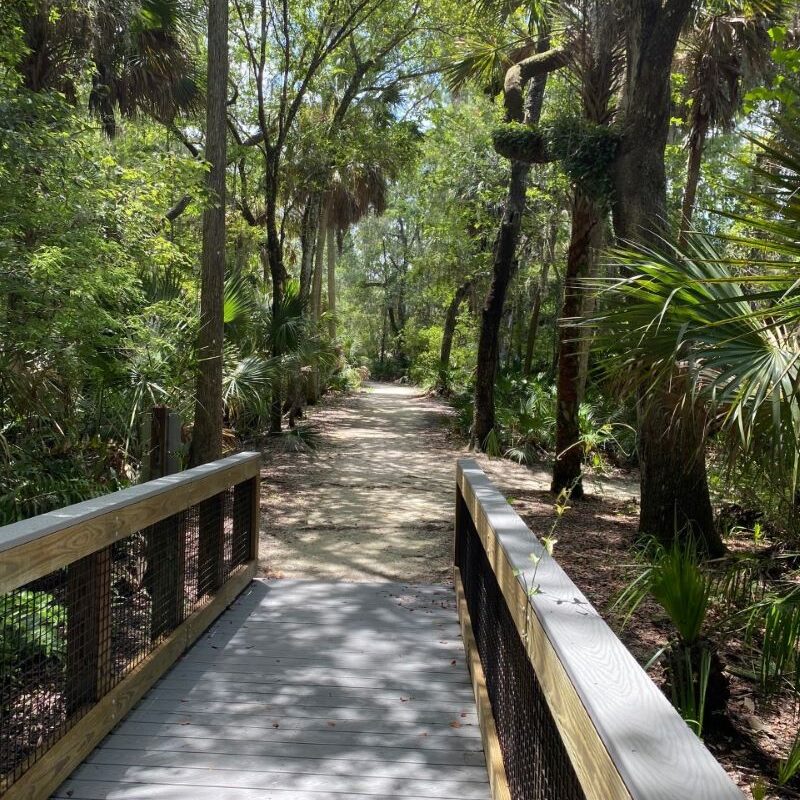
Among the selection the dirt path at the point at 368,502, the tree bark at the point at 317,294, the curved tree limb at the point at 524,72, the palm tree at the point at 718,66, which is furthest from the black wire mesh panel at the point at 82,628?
the tree bark at the point at 317,294

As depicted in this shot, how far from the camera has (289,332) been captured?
531 inches

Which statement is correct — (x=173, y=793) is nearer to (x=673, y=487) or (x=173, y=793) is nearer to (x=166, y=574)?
(x=166, y=574)

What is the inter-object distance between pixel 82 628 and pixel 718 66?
13310mm

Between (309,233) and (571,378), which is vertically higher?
(309,233)

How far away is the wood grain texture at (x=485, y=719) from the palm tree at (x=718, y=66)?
907 cm

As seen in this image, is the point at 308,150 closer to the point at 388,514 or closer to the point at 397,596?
the point at 388,514

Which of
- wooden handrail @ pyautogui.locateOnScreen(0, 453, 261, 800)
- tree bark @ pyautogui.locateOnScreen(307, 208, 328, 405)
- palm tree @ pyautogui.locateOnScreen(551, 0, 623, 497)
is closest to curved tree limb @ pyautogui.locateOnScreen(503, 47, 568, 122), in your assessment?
palm tree @ pyautogui.locateOnScreen(551, 0, 623, 497)

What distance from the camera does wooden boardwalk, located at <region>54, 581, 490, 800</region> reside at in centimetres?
283

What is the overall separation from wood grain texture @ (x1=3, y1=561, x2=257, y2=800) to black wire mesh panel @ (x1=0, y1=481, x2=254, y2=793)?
34mm

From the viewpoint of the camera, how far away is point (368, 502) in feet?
32.0

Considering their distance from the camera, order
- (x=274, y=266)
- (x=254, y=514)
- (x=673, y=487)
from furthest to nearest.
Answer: (x=274, y=266) → (x=673, y=487) → (x=254, y=514)

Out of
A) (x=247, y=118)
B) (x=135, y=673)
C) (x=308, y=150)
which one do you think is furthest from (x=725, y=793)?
(x=247, y=118)

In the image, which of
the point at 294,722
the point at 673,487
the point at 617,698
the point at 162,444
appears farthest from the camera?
the point at 673,487

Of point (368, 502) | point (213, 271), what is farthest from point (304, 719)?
Result: point (368, 502)
